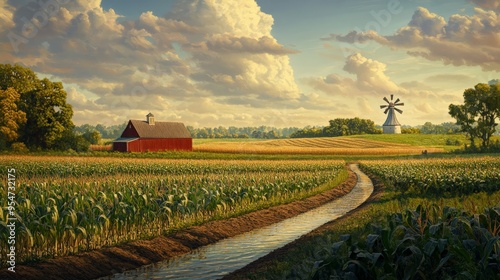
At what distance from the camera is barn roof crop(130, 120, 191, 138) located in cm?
8800

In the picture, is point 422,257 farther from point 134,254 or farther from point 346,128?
point 346,128

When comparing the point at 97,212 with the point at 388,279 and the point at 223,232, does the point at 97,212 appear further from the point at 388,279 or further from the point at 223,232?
the point at 388,279

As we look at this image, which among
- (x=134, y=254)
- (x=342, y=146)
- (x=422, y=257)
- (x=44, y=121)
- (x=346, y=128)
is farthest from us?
(x=346, y=128)

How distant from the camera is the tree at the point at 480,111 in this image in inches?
3568

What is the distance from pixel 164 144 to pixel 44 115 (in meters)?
24.9

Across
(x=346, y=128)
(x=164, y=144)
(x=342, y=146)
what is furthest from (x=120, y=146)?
(x=346, y=128)

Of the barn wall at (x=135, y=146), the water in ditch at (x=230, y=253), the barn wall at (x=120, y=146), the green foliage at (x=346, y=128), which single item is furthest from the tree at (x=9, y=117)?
the green foliage at (x=346, y=128)

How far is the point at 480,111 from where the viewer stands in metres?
91.8

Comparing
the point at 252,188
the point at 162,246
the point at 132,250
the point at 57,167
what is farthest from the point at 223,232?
the point at 57,167

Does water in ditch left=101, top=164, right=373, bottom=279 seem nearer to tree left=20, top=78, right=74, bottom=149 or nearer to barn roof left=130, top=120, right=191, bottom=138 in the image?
tree left=20, top=78, right=74, bottom=149

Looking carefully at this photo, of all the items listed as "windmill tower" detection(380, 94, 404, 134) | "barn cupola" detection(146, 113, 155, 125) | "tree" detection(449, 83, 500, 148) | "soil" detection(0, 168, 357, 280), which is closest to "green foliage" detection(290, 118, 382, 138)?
"windmill tower" detection(380, 94, 404, 134)

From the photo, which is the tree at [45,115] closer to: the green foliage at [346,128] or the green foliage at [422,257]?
the green foliage at [422,257]

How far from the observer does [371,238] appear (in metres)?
8.88

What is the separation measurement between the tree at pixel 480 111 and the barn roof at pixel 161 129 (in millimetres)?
56496
